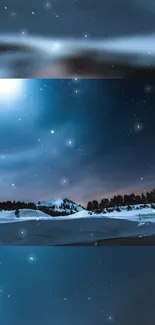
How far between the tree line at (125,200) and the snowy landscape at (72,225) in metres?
0.04

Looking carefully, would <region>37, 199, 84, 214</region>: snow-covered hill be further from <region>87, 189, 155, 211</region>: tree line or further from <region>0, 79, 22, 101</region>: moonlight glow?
<region>0, 79, 22, 101</region>: moonlight glow

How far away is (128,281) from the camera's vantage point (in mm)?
1733

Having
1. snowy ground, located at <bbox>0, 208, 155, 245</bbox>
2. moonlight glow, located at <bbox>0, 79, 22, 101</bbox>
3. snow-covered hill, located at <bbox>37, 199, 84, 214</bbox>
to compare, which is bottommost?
snowy ground, located at <bbox>0, 208, 155, 245</bbox>

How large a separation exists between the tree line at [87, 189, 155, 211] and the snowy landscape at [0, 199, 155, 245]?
0.04 m

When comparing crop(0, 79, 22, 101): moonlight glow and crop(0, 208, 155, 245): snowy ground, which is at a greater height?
crop(0, 79, 22, 101): moonlight glow

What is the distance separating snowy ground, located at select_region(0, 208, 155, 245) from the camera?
3266 millimetres

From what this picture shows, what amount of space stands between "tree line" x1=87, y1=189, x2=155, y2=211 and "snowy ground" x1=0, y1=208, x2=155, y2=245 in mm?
68

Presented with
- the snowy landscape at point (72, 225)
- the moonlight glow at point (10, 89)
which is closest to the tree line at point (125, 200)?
the snowy landscape at point (72, 225)

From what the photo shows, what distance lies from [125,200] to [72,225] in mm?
494

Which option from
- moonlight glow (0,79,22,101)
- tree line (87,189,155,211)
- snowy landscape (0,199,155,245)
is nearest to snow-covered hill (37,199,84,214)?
snowy landscape (0,199,155,245)

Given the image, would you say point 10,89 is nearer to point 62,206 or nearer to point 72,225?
point 62,206

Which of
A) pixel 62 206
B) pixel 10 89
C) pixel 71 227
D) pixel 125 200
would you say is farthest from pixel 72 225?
pixel 10 89

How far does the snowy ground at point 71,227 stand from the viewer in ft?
10.7

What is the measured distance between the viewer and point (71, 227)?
10.8ft
